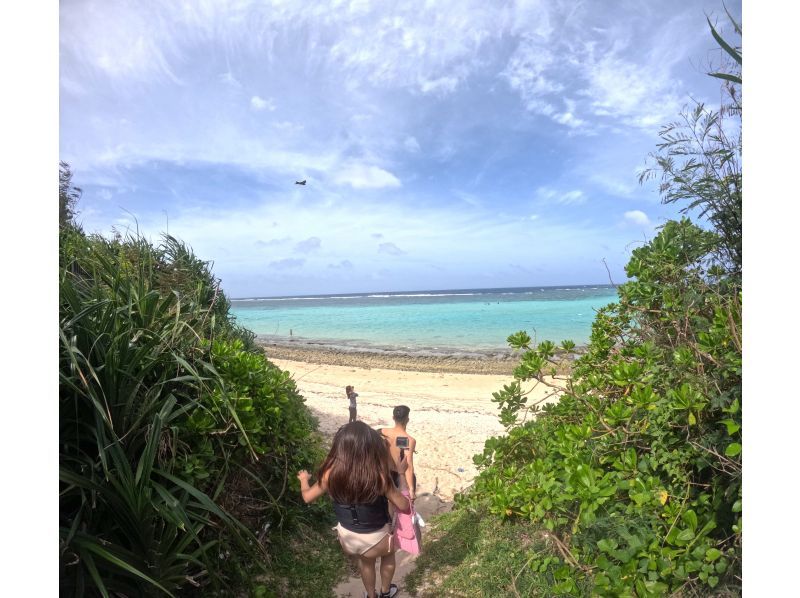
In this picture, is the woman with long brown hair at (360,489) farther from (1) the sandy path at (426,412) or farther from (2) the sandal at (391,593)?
(1) the sandy path at (426,412)

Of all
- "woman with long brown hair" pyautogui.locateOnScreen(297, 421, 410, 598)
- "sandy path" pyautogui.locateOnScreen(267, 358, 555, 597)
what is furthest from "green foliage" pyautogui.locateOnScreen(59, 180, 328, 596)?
"sandy path" pyautogui.locateOnScreen(267, 358, 555, 597)

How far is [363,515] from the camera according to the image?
269 centimetres

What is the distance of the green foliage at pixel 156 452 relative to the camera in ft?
6.41

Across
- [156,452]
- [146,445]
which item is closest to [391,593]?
[156,452]

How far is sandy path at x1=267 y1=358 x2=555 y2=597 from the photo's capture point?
219 inches

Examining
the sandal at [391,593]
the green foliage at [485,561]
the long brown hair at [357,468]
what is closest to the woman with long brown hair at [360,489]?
the long brown hair at [357,468]

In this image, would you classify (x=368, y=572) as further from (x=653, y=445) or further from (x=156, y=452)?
(x=653, y=445)

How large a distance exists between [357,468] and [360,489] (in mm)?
128
